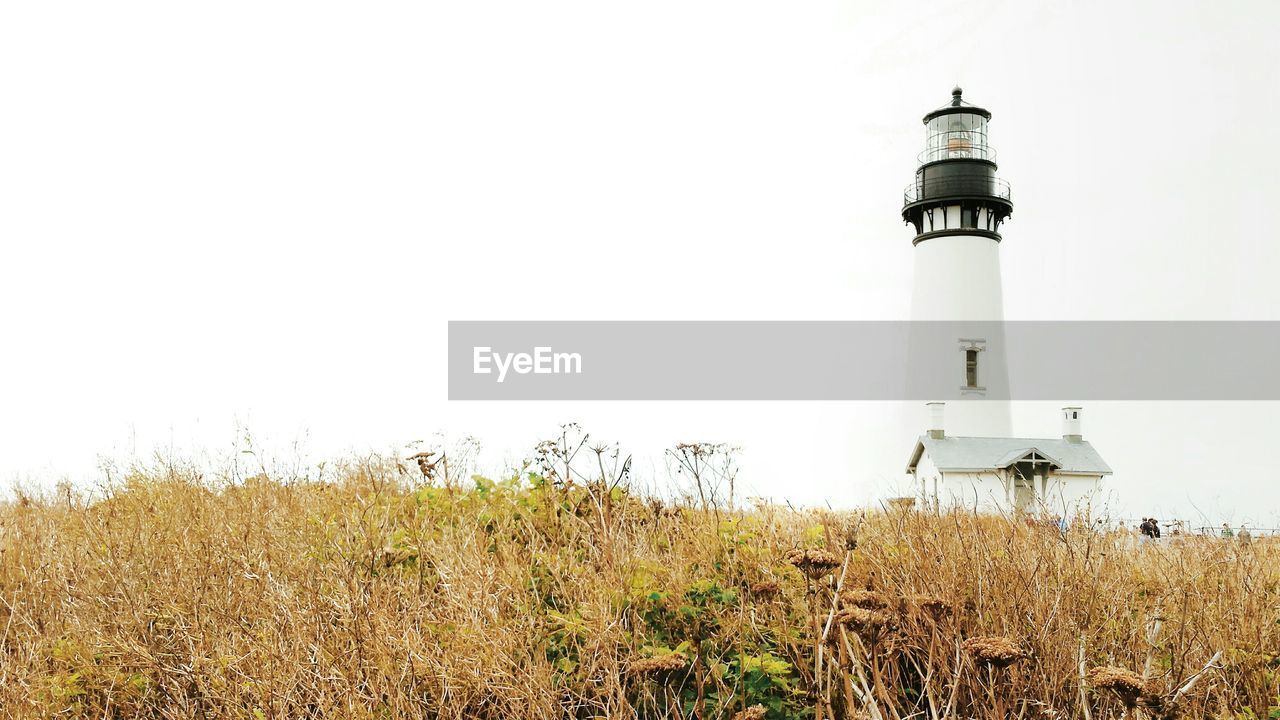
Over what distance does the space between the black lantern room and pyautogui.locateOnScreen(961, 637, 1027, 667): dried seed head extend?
65.7 feet

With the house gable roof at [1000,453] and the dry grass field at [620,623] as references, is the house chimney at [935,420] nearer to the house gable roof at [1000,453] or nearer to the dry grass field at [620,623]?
the house gable roof at [1000,453]

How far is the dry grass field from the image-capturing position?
3.35 meters

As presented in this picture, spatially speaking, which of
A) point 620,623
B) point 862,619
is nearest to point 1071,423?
A: point 620,623

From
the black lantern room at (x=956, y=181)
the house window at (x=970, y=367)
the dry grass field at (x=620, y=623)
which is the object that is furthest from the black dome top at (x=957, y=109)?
the dry grass field at (x=620, y=623)

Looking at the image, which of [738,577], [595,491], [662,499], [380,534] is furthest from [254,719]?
[662,499]

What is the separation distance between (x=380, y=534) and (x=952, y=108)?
2123 cm

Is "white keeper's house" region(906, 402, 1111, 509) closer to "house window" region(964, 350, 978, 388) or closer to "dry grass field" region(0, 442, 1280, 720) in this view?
"house window" region(964, 350, 978, 388)

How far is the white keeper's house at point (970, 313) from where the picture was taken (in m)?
20.4

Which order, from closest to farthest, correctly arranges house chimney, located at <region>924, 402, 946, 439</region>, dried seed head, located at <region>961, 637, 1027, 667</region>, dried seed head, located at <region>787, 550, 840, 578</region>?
dried seed head, located at <region>961, 637, 1027, 667</region>
dried seed head, located at <region>787, 550, 840, 578</region>
house chimney, located at <region>924, 402, 946, 439</region>

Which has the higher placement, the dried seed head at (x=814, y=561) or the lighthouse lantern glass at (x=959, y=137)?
the lighthouse lantern glass at (x=959, y=137)

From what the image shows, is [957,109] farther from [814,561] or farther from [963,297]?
[814,561]

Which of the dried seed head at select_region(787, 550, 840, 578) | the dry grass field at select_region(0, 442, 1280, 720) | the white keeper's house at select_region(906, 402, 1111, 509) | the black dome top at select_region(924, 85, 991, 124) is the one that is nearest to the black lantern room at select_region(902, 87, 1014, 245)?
the black dome top at select_region(924, 85, 991, 124)

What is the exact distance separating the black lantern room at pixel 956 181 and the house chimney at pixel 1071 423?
5.61 metres

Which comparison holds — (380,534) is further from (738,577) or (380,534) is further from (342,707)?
(738,577)
